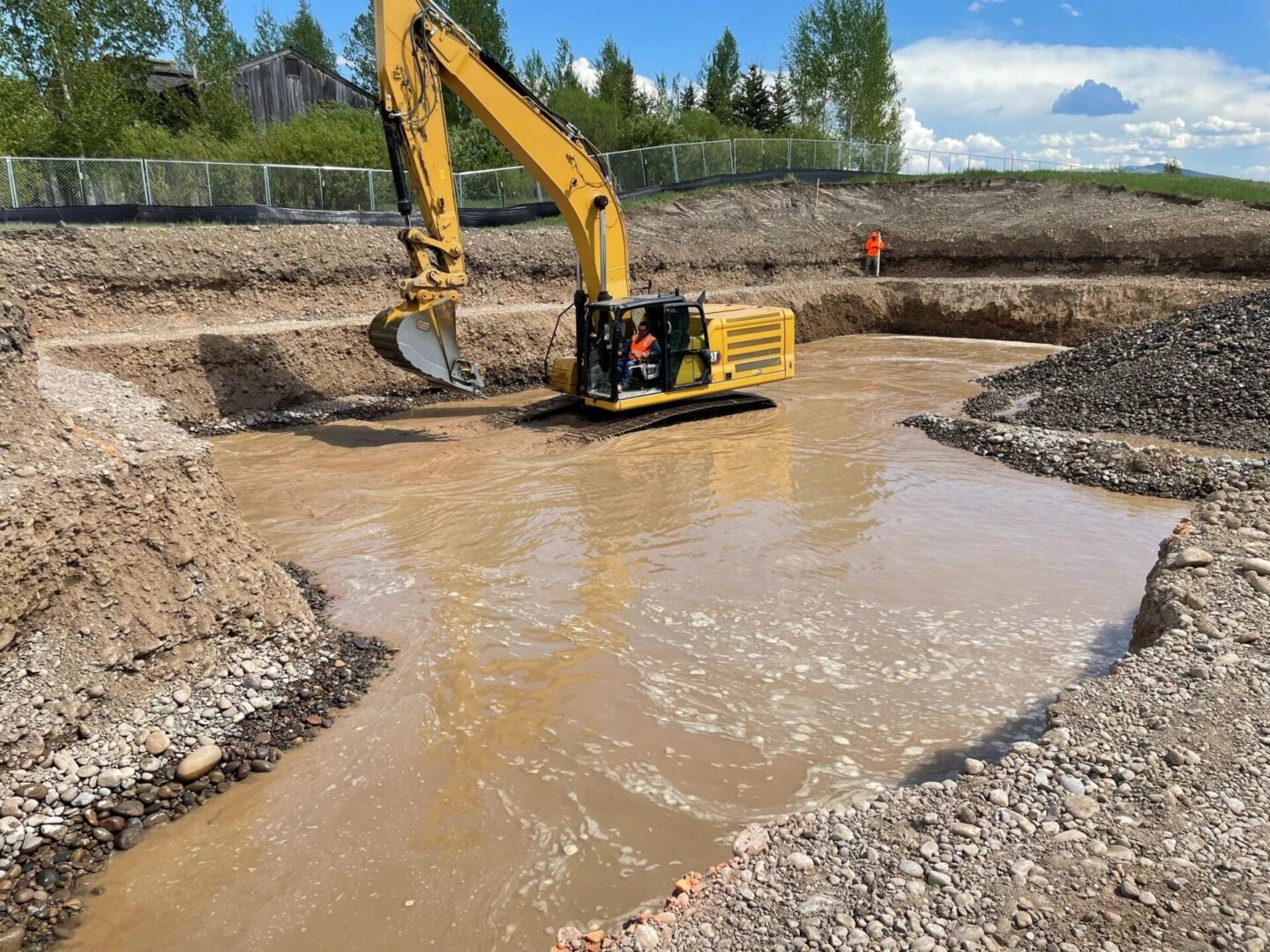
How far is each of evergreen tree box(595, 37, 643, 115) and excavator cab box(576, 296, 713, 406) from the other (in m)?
31.2

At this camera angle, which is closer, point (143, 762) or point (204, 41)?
point (143, 762)

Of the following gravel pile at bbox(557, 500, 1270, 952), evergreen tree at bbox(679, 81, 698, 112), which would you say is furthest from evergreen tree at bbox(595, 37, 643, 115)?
gravel pile at bbox(557, 500, 1270, 952)

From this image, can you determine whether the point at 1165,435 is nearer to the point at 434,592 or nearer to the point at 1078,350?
the point at 1078,350

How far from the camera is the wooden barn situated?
3338 centimetres

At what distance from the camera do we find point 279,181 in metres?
18.5

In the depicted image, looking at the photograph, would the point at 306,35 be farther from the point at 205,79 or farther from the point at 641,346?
the point at 641,346

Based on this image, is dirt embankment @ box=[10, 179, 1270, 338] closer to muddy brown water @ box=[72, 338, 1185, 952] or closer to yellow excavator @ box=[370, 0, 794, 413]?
muddy brown water @ box=[72, 338, 1185, 952]

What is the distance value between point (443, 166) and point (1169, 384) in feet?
34.8

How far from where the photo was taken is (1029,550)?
27.0 feet

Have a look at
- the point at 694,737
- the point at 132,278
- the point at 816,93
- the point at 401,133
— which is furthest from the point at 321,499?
the point at 816,93

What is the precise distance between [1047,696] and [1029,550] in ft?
9.50

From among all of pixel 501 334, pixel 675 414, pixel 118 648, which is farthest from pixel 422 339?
pixel 118 648

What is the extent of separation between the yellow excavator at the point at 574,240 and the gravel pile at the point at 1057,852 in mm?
8479

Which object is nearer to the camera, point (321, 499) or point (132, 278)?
point (321, 499)
